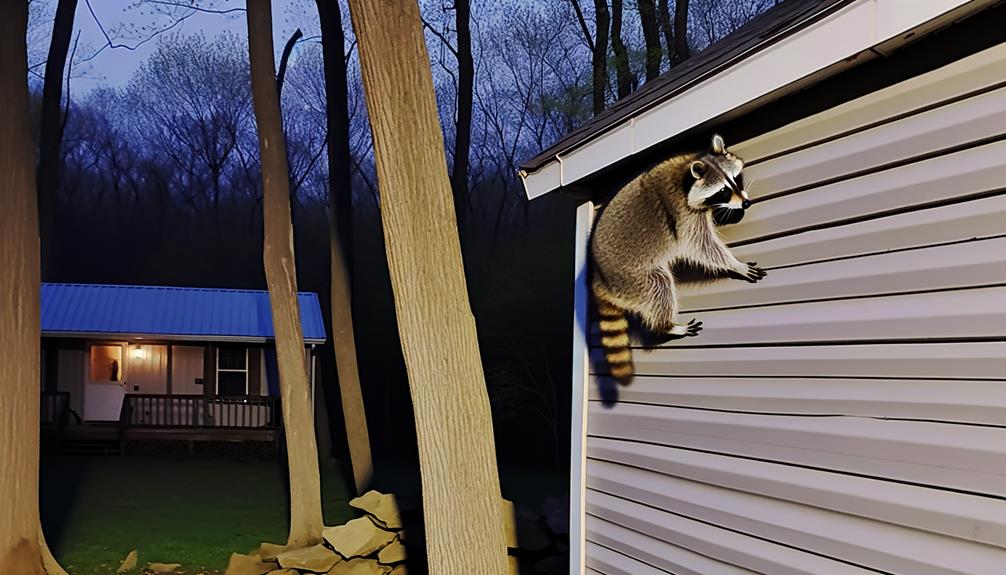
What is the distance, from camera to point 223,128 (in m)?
42.9

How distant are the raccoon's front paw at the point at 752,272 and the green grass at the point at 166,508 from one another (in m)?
7.48

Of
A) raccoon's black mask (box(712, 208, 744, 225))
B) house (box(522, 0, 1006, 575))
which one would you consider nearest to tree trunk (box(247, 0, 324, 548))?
house (box(522, 0, 1006, 575))

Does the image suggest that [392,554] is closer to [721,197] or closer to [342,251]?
[721,197]

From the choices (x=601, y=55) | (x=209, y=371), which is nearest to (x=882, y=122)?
(x=601, y=55)

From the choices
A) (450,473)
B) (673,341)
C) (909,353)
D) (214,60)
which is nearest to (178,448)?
(450,473)

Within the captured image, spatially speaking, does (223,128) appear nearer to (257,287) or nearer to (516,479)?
(257,287)

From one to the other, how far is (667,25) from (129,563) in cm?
1395

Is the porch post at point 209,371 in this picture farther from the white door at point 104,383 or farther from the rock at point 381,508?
the rock at point 381,508

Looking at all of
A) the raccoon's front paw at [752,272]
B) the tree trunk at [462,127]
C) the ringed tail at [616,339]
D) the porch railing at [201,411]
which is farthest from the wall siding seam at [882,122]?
the porch railing at [201,411]

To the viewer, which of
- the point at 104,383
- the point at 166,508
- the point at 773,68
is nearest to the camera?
the point at 773,68

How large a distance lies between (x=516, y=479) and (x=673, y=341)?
1396 cm

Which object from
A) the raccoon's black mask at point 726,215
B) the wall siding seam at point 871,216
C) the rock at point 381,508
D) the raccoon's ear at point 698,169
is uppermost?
the raccoon's ear at point 698,169

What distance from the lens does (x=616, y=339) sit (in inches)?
168

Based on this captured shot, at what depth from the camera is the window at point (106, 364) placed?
21.0 m
